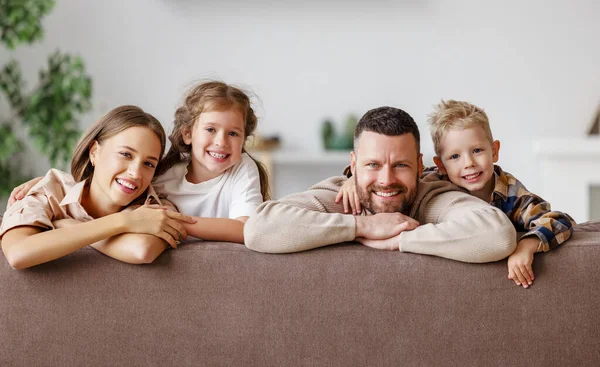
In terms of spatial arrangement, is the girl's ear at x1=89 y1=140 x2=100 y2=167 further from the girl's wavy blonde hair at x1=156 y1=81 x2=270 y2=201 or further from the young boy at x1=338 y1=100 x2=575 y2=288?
the young boy at x1=338 y1=100 x2=575 y2=288

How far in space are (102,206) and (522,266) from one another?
1.24 m

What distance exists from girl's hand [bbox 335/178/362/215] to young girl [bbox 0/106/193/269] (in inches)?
18.2

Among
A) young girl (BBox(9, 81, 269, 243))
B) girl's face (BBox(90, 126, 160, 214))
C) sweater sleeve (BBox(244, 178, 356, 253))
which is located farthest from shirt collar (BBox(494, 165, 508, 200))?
girl's face (BBox(90, 126, 160, 214))

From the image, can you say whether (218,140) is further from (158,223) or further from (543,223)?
(543,223)

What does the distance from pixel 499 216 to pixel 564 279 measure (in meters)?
0.22

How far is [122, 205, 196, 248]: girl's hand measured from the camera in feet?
5.89

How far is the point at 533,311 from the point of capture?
1675mm

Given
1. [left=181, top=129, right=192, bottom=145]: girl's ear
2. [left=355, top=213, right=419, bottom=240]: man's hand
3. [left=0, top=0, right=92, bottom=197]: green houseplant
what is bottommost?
[left=355, top=213, right=419, bottom=240]: man's hand

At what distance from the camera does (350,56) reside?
510 centimetres

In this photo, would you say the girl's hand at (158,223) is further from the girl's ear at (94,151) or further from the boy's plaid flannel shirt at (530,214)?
the boy's plaid flannel shirt at (530,214)

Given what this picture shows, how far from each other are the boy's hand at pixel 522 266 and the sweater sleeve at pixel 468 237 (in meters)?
0.02

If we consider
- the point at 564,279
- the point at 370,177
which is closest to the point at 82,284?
the point at 370,177

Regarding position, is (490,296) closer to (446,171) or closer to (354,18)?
(446,171)

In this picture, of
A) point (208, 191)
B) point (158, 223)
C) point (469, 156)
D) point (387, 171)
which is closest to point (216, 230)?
point (158, 223)
